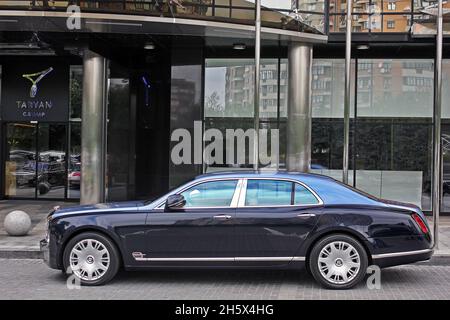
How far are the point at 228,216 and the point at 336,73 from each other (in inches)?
402

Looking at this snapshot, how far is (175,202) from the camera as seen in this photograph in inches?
296

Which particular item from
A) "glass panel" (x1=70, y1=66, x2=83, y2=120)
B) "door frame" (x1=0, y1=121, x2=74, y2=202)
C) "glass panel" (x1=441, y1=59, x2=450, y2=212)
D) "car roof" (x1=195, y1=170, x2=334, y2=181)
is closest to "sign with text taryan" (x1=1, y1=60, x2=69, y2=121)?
"glass panel" (x1=70, y1=66, x2=83, y2=120)

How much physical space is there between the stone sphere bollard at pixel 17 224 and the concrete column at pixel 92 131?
3.32 meters

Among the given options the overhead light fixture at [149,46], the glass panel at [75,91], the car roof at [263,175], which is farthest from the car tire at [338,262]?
the glass panel at [75,91]

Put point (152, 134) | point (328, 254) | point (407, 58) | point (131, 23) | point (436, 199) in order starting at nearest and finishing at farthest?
point (328, 254) → point (436, 199) → point (131, 23) → point (407, 58) → point (152, 134)

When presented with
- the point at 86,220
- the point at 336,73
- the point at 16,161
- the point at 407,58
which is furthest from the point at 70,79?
the point at 86,220

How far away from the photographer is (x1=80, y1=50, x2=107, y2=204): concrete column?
14.9m

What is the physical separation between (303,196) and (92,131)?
8.55 metres

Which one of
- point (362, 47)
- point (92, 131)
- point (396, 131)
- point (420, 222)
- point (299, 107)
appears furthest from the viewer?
point (396, 131)

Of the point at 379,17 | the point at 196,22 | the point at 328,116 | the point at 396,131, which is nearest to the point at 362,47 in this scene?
the point at 379,17

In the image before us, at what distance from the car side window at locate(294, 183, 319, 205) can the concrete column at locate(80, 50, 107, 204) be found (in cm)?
833

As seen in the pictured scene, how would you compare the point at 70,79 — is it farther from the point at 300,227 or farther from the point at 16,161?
the point at 300,227

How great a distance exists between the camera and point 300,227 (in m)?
7.48

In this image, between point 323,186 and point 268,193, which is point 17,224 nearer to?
point 268,193
